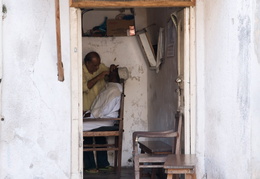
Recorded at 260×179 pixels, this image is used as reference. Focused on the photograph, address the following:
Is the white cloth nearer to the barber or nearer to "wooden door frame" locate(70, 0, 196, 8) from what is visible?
the barber

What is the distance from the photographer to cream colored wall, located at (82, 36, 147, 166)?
8.54 m

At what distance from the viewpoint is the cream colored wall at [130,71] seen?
8.54 m

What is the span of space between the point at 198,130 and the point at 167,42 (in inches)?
74.5

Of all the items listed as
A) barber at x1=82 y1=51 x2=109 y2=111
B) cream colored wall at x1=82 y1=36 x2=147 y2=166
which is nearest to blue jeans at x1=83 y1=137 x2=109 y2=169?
cream colored wall at x1=82 y1=36 x2=147 y2=166

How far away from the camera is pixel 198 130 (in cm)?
557

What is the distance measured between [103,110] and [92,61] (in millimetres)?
757

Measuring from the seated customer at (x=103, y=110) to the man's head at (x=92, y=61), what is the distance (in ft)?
0.92

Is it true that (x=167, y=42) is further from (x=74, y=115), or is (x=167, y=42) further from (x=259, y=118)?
(x=259, y=118)

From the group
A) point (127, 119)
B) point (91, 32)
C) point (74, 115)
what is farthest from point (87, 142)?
point (74, 115)

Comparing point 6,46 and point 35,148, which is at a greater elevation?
point 6,46

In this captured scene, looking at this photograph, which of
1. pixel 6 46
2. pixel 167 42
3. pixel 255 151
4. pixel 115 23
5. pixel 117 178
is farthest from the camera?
pixel 115 23

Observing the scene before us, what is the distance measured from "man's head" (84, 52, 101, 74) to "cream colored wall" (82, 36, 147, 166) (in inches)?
11.4

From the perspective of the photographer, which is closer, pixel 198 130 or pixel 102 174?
pixel 198 130

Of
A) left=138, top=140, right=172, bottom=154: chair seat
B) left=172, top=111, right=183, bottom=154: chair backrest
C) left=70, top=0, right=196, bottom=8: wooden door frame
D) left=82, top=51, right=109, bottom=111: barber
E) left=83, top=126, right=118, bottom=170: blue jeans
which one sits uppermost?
left=70, top=0, right=196, bottom=8: wooden door frame
